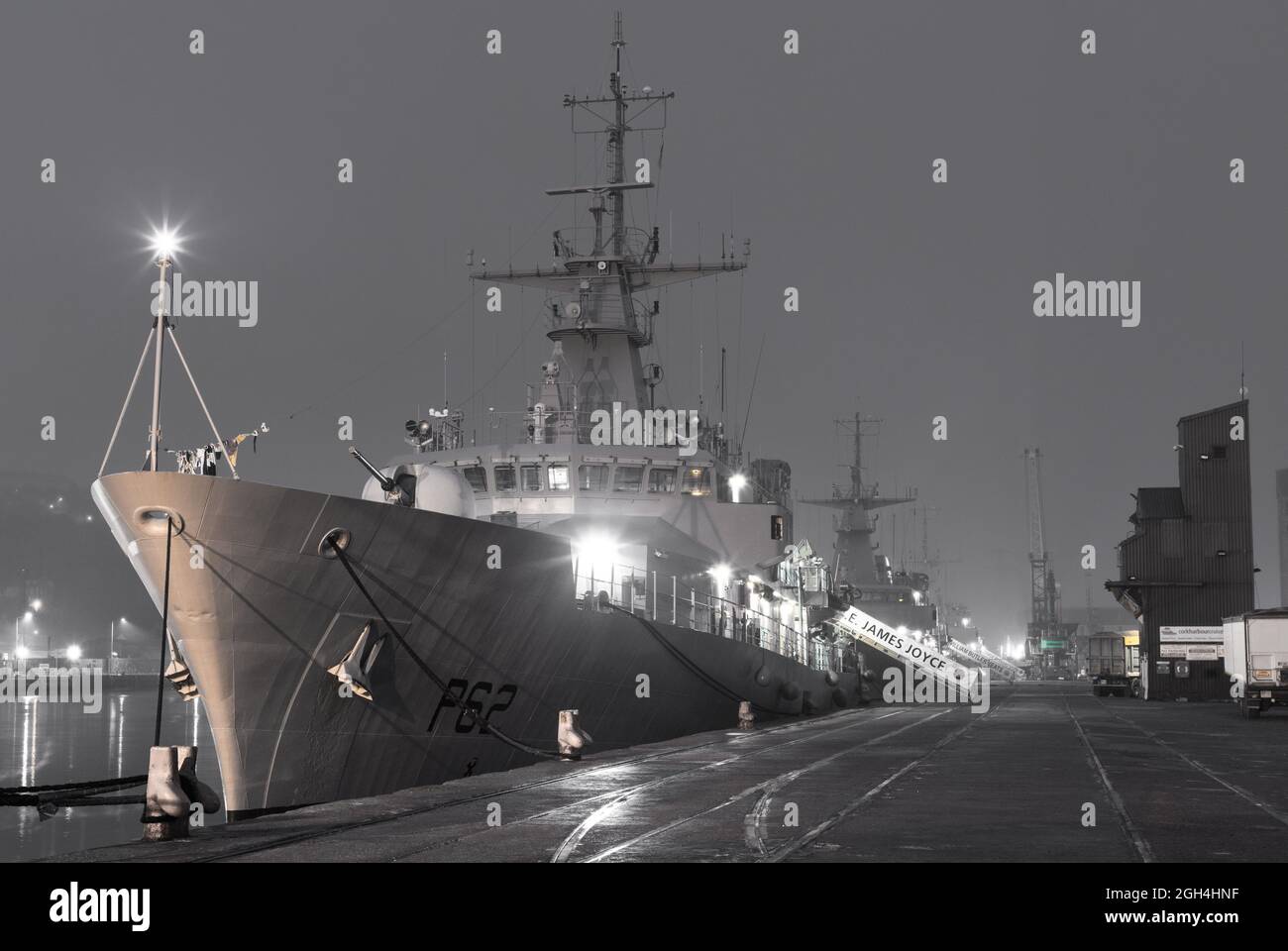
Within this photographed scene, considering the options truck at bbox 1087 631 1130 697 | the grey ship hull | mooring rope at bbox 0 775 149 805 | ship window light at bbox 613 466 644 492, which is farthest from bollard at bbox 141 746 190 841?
truck at bbox 1087 631 1130 697

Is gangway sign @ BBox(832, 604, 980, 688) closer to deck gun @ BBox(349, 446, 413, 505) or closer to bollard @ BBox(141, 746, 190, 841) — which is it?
deck gun @ BBox(349, 446, 413, 505)

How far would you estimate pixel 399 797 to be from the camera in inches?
501

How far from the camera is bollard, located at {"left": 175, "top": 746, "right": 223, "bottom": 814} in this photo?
10.1 m

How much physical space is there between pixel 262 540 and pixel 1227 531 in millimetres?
46165

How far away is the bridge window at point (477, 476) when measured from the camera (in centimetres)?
2483

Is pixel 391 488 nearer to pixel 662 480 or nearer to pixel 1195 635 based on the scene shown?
pixel 662 480

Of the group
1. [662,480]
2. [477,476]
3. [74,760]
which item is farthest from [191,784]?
[74,760]

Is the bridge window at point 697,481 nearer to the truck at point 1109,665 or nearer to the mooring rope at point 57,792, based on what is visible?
the mooring rope at point 57,792

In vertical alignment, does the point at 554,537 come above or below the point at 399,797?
above

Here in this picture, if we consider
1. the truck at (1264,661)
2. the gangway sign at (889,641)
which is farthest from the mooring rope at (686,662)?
the gangway sign at (889,641)

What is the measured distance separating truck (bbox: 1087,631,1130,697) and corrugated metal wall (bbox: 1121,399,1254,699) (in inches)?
321

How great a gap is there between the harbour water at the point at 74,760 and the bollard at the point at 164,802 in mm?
1823
